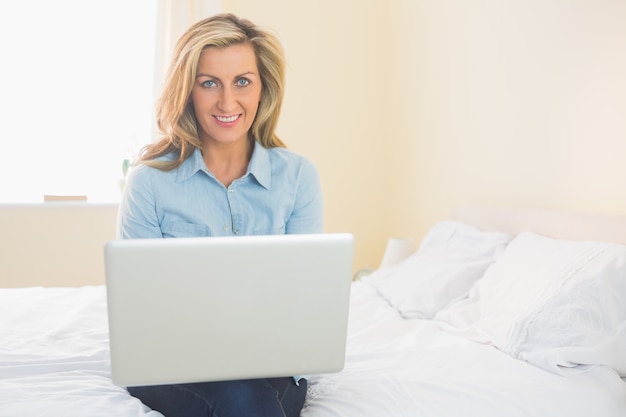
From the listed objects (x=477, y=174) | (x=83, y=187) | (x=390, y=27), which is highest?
(x=390, y=27)

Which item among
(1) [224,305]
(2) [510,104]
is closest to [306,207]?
(1) [224,305]

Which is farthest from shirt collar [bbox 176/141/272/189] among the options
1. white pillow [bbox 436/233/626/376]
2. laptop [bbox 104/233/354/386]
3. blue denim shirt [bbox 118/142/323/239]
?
white pillow [bbox 436/233/626/376]

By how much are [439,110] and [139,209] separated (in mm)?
2184

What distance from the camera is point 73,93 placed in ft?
13.3

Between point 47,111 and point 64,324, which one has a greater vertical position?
point 47,111

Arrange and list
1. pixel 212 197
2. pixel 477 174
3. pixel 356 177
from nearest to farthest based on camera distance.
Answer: pixel 212 197, pixel 477 174, pixel 356 177

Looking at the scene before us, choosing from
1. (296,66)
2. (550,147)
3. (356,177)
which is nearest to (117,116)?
(296,66)

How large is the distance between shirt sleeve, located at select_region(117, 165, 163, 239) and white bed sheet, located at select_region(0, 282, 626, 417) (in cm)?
37

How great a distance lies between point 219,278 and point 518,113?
6.61ft

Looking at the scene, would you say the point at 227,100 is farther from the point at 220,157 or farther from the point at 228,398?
the point at 228,398

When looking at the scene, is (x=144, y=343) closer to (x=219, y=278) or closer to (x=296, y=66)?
(x=219, y=278)

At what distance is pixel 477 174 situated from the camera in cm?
315

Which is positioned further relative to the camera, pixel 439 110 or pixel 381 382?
pixel 439 110

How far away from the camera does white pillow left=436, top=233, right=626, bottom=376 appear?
1739mm
